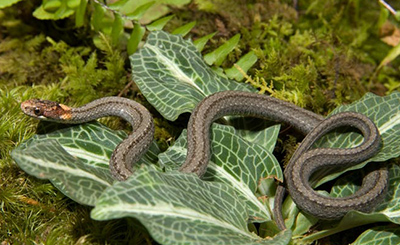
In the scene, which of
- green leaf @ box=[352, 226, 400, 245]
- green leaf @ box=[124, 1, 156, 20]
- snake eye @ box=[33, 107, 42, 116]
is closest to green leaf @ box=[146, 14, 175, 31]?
green leaf @ box=[124, 1, 156, 20]

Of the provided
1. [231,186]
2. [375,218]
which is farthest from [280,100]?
[375,218]

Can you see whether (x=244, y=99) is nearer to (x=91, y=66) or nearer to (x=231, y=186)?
(x=231, y=186)

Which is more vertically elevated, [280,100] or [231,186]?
[280,100]

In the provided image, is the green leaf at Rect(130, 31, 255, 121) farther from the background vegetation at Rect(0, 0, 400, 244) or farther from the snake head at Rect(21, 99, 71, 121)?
the snake head at Rect(21, 99, 71, 121)

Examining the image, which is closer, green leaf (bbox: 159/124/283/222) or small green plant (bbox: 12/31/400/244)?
small green plant (bbox: 12/31/400/244)

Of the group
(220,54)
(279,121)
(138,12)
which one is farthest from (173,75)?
(279,121)

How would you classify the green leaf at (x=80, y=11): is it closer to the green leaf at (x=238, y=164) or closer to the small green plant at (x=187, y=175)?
the small green plant at (x=187, y=175)
